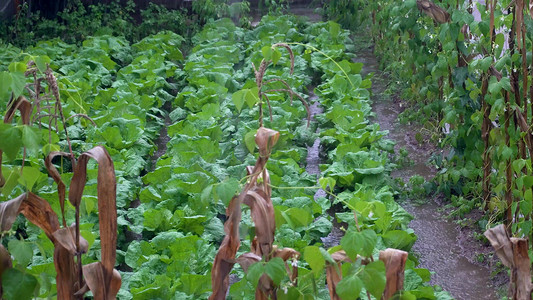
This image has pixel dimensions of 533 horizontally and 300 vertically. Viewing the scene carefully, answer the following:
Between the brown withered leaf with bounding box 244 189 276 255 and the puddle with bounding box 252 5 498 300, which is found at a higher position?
the brown withered leaf with bounding box 244 189 276 255

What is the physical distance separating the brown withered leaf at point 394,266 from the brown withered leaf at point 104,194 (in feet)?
3.38

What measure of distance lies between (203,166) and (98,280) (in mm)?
2264

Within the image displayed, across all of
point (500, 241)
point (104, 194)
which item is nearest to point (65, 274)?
point (104, 194)

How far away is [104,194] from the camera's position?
2846 mm

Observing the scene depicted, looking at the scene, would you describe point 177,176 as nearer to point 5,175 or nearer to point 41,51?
point 5,175

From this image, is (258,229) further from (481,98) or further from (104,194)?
(481,98)

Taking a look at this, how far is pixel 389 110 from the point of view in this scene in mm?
7145

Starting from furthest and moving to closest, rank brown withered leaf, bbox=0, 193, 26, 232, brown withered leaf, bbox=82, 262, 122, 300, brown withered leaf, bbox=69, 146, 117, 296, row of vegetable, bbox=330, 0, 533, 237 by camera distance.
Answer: row of vegetable, bbox=330, 0, 533, 237
brown withered leaf, bbox=82, 262, 122, 300
brown withered leaf, bbox=69, 146, 117, 296
brown withered leaf, bbox=0, 193, 26, 232

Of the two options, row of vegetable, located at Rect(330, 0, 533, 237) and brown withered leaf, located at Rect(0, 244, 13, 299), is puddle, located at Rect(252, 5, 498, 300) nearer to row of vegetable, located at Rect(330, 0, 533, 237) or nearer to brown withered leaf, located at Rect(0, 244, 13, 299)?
row of vegetable, located at Rect(330, 0, 533, 237)

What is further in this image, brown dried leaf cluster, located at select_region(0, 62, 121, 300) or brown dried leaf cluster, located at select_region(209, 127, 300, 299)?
brown dried leaf cluster, located at select_region(209, 127, 300, 299)

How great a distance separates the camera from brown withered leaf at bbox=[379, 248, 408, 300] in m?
2.94

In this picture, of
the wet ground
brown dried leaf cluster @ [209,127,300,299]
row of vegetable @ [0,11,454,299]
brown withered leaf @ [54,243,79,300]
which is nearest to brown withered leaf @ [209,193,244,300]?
brown dried leaf cluster @ [209,127,300,299]

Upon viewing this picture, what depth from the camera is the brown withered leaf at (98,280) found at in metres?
2.90

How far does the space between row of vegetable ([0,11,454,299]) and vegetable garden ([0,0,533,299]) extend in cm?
1
